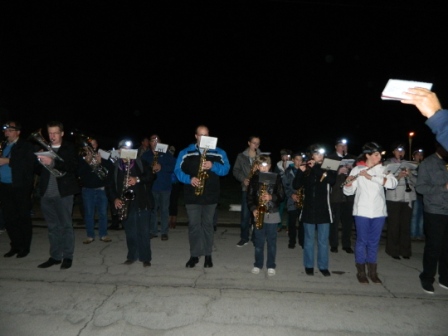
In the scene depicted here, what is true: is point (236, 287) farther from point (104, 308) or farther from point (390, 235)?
point (390, 235)

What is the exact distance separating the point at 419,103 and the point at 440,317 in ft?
11.2

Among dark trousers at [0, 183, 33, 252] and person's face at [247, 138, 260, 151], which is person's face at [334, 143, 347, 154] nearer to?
person's face at [247, 138, 260, 151]

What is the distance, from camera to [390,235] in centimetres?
690

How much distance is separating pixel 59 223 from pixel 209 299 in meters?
3.28

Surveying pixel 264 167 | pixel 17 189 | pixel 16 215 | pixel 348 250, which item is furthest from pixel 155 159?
pixel 348 250

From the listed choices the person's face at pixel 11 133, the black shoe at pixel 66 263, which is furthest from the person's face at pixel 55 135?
the black shoe at pixel 66 263

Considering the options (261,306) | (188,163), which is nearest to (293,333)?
(261,306)

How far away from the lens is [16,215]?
21.9ft

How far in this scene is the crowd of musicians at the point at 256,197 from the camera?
5395 millimetres

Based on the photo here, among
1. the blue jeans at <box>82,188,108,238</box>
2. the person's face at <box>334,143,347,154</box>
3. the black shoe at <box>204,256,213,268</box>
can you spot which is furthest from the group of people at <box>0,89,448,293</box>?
the person's face at <box>334,143,347,154</box>

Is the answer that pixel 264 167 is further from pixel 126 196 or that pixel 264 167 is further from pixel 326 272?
pixel 126 196

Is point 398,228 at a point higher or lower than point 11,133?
lower

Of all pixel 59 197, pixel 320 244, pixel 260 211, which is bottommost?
pixel 320 244

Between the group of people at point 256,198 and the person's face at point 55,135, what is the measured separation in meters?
0.02
